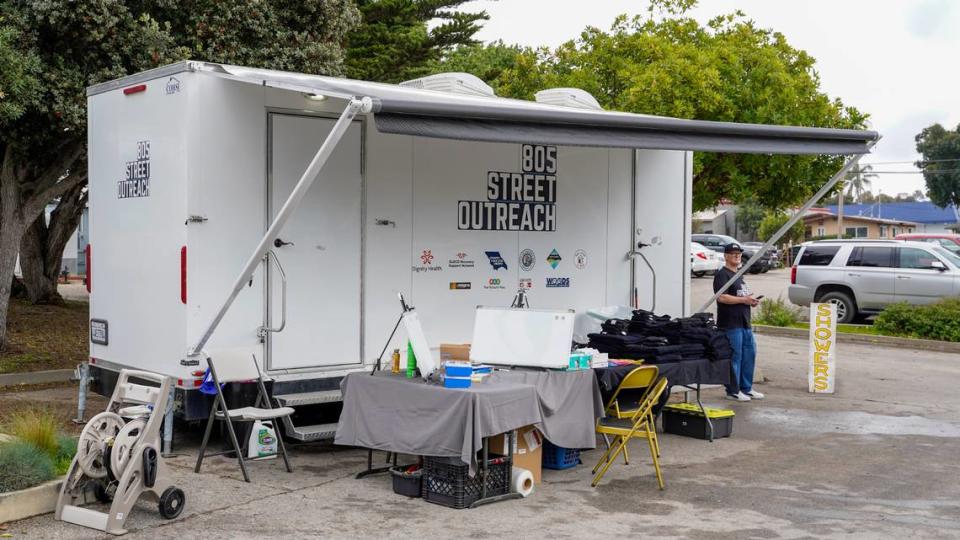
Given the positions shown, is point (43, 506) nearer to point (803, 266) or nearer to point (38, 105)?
point (38, 105)

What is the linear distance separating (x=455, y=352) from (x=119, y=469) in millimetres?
2676

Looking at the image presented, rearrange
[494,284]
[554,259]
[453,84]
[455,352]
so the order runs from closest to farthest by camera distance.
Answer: [455,352] < [494,284] < [554,259] < [453,84]

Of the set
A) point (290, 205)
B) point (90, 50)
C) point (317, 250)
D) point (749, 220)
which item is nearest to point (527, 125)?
point (290, 205)

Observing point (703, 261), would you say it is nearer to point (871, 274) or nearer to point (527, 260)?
point (871, 274)

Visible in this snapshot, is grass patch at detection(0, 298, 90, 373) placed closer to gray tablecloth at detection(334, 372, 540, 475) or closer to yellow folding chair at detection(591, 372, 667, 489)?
gray tablecloth at detection(334, 372, 540, 475)

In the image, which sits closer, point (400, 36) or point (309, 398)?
point (309, 398)

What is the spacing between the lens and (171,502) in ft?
20.1

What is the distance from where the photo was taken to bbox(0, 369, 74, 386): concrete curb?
1125cm

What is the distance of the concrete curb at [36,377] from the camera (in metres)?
11.2

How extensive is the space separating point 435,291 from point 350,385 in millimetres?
1838

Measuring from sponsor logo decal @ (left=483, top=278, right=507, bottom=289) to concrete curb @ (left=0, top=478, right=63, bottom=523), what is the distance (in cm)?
400

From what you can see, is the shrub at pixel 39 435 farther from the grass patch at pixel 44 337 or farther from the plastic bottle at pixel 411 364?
the grass patch at pixel 44 337

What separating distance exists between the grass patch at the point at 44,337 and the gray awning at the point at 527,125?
6378mm

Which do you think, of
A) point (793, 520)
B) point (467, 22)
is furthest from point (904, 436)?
point (467, 22)
